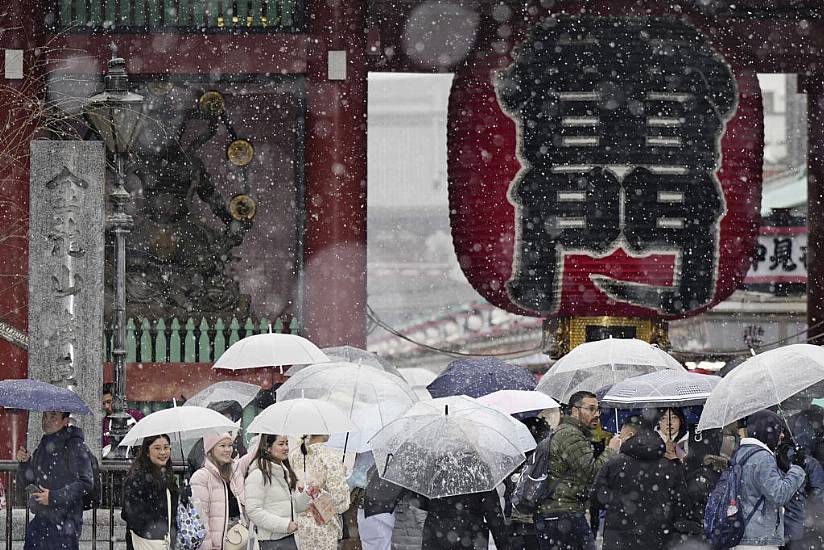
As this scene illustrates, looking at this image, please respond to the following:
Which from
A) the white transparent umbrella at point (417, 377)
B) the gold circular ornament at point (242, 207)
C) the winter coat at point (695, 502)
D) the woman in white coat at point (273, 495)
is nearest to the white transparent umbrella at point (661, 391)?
the winter coat at point (695, 502)

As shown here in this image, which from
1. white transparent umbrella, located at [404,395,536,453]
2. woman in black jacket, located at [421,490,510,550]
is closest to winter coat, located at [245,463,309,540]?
white transparent umbrella, located at [404,395,536,453]

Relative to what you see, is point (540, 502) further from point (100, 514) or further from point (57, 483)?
point (100, 514)

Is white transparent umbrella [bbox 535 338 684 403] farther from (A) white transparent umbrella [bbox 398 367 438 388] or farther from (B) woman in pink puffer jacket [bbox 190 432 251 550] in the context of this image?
(B) woman in pink puffer jacket [bbox 190 432 251 550]

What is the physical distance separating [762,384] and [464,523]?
2082mm

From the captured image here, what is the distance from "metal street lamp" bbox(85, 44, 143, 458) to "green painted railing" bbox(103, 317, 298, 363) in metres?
4.91

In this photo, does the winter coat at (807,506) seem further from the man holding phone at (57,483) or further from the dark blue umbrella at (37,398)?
the dark blue umbrella at (37,398)

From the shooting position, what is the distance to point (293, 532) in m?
8.73

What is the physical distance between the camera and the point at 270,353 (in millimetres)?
12039

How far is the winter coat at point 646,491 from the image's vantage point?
27.4ft

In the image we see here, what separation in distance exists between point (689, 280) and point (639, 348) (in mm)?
4736

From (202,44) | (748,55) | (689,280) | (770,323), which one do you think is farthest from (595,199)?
(770,323)

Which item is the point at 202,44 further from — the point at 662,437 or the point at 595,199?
the point at 662,437

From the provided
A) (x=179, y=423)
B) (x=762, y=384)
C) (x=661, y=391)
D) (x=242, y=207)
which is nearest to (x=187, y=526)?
(x=179, y=423)

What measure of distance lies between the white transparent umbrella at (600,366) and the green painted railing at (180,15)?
7141 millimetres
